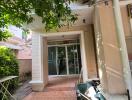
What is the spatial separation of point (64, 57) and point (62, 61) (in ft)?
1.17

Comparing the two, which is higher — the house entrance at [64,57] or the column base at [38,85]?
the house entrance at [64,57]

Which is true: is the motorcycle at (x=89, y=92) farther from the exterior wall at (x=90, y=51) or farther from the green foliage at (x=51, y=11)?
the exterior wall at (x=90, y=51)

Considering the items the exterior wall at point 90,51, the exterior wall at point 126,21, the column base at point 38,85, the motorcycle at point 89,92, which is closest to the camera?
the motorcycle at point 89,92

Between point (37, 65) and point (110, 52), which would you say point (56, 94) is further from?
point (110, 52)

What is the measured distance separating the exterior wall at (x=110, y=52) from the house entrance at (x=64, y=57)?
8573 mm

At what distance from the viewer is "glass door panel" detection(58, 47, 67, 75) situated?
45.1 ft

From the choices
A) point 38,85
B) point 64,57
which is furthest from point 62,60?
point 38,85

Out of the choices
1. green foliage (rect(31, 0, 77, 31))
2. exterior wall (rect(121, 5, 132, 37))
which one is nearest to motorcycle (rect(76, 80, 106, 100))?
exterior wall (rect(121, 5, 132, 37))

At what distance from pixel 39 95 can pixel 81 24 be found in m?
4.01

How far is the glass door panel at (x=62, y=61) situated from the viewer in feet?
45.1

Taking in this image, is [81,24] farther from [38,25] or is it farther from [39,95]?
[39,95]

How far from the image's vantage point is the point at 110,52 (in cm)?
Answer: 476

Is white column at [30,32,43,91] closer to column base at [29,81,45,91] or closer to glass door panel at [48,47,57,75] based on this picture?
column base at [29,81,45,91]

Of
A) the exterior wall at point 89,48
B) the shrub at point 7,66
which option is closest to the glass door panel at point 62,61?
the shrub at point 7,66
